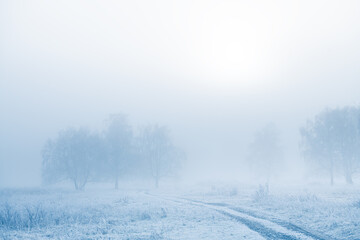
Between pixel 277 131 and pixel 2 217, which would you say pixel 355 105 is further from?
pixel 2 217

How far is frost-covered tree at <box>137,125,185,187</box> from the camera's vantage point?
65.8 meters

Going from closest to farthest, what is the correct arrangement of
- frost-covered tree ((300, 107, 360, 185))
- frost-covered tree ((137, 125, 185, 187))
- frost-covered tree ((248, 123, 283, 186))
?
frost-covered tree ((300, 107, 360, 185)) < frost-covered tree ((137, 125, 185, 187)) < frost-covered tree ((248, 123, 283, 186))

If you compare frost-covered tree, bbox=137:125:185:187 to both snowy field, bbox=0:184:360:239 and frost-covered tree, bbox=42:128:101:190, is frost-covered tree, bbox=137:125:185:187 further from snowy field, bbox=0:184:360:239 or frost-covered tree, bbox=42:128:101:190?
snowy field, bbox=0:184:360:239

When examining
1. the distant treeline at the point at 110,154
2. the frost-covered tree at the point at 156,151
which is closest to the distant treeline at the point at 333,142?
the frost-covered tree at the point at 156,151

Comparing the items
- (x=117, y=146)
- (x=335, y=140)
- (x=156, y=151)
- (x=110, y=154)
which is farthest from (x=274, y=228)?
(x=156, y=151)

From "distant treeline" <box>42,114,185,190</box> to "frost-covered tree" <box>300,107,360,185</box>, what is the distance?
101ft

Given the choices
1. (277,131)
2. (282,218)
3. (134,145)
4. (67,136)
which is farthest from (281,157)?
(282,218)

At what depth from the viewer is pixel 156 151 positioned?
66.1 m

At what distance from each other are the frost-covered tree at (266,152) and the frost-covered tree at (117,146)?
3315 centimetres

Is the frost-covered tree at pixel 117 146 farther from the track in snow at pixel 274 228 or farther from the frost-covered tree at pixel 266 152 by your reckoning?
the track in snow at pixel 274 228

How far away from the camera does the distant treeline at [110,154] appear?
57656 millimetres

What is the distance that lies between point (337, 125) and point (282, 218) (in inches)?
1473

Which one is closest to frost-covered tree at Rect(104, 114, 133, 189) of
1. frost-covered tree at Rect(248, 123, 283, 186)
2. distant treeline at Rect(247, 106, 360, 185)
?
frost-covered tree at Rect(248, 123, 283, 186)

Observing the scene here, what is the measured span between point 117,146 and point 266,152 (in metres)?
37.7
